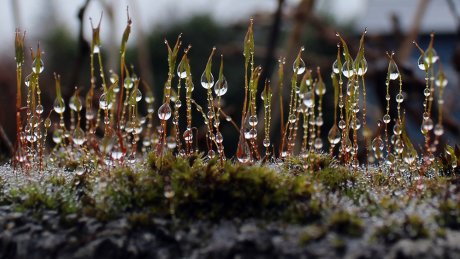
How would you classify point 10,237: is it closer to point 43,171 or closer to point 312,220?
point 43,171

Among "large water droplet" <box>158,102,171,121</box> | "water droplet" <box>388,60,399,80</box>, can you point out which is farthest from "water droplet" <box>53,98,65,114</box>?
"water droplet" <box>388,60,399,80</box>

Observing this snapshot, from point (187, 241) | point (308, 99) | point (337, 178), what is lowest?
point (187, 241)

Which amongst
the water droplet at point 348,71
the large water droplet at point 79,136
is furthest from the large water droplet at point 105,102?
the water droplet at point 348,71

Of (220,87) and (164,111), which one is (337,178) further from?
(164,111)

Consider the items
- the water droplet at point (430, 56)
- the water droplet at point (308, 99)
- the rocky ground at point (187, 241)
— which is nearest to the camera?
the rocky ground at point (187, 241)

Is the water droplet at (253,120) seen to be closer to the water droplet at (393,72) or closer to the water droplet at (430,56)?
the water droplet at (393,72)

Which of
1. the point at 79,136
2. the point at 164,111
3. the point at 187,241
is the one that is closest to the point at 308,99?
the point at 164,111

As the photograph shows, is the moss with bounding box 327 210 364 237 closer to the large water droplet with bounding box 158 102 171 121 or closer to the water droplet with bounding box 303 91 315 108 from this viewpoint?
the water droplet with bounding box 303 91 315 108
